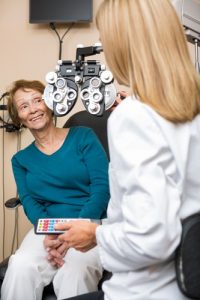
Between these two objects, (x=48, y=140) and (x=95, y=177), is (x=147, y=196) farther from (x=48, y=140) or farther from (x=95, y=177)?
(x=48, y=140)

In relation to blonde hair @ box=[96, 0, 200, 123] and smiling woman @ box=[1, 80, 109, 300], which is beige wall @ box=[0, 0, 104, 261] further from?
blonde hair @ box=[96, 0, 200, 123]

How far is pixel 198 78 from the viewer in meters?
0.85

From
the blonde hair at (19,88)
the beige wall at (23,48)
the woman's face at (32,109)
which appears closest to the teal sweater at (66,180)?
the woman's face at (32,109)

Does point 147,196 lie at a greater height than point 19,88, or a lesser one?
lesser

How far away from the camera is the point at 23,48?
8.52 ft

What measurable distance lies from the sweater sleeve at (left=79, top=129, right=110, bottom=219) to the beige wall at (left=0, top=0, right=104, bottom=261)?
84 centimetres

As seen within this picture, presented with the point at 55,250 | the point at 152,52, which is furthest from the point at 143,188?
the point at 55,250

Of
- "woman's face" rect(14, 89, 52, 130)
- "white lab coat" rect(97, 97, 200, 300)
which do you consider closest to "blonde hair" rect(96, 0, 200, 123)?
"white lab coat" rect(97, 97, 200, 300)

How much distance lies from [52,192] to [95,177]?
0.22 metres

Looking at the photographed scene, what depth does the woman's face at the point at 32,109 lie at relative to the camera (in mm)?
1805

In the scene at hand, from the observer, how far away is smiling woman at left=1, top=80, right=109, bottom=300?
1444 mm

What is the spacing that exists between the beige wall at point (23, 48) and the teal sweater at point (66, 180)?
834 mm

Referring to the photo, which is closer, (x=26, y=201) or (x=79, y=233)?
(x=79, y=233)

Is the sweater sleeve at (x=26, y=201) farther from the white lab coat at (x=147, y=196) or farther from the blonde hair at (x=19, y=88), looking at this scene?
the white lab coat at (x=147, y=196)
